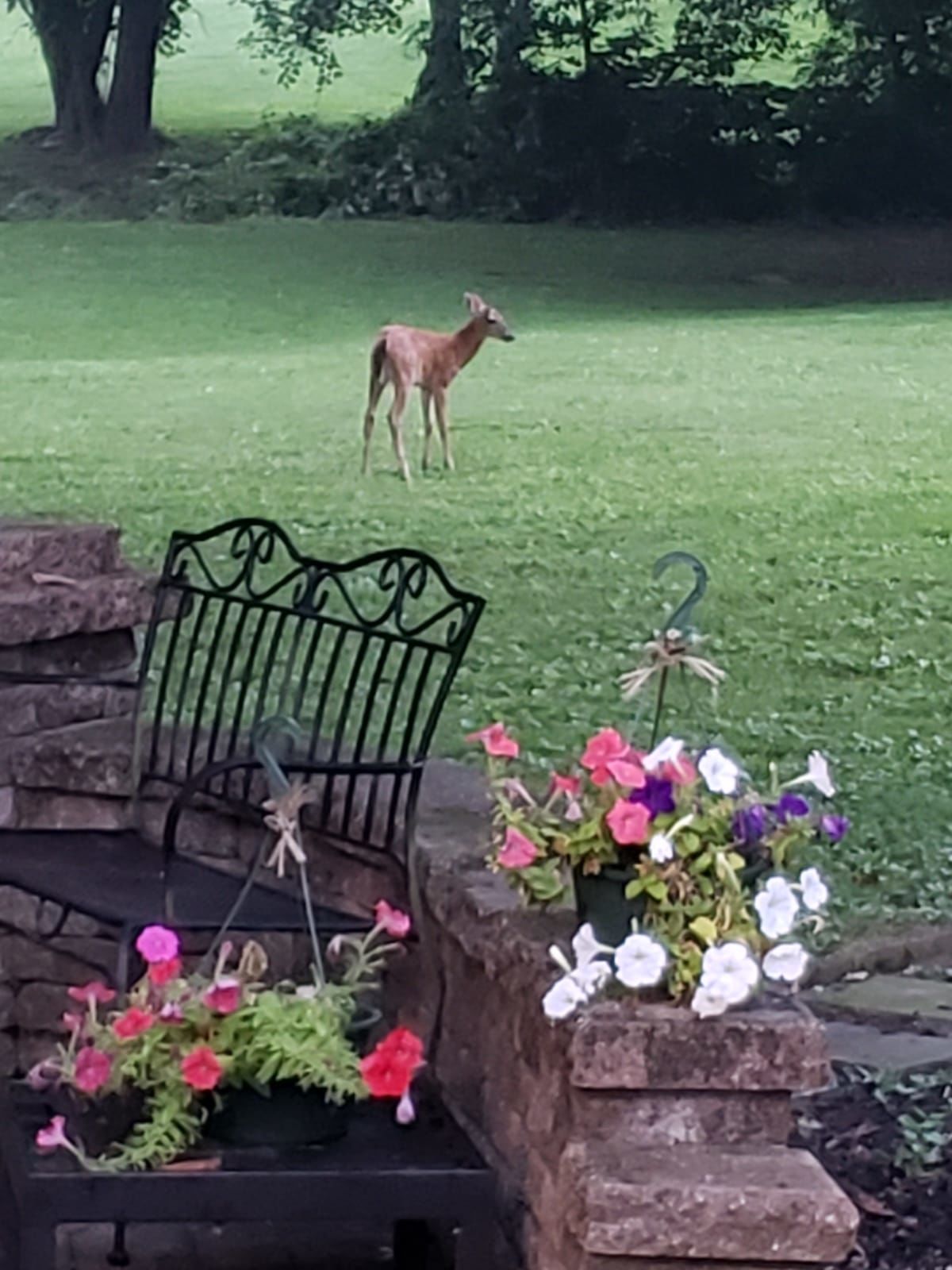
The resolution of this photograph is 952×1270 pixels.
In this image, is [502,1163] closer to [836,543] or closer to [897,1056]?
[897,1056]

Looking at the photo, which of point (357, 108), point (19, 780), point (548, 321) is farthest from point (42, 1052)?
point (357, 108)

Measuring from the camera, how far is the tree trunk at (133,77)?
70.7 ft

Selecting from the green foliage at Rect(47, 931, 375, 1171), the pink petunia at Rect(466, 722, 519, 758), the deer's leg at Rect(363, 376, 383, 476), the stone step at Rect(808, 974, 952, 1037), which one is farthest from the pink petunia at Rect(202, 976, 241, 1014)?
the deer's leg at Rect(363, 376, 383, 476)

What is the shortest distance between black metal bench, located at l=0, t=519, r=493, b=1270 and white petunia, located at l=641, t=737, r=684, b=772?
1.38 ft

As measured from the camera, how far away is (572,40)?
868 inches

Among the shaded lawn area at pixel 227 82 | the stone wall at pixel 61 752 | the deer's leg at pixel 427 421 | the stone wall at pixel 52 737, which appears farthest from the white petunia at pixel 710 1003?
the shaded lawn area at pixel 227 82

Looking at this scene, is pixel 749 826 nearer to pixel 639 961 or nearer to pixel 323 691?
pixel 639 961

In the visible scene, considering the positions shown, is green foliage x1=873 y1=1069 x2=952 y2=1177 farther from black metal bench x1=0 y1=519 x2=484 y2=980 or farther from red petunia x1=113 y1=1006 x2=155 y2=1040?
red petunia x1=113 y1=1006 x2=155 y2=1040

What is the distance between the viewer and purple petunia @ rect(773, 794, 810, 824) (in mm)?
2465

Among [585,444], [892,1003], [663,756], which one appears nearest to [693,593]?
[663,756]

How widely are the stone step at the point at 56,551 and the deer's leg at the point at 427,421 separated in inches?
286

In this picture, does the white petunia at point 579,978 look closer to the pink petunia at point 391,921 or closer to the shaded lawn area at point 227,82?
the pink petunia at point 391,921

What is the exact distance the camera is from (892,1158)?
132 inches

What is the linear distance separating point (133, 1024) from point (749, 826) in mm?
639
